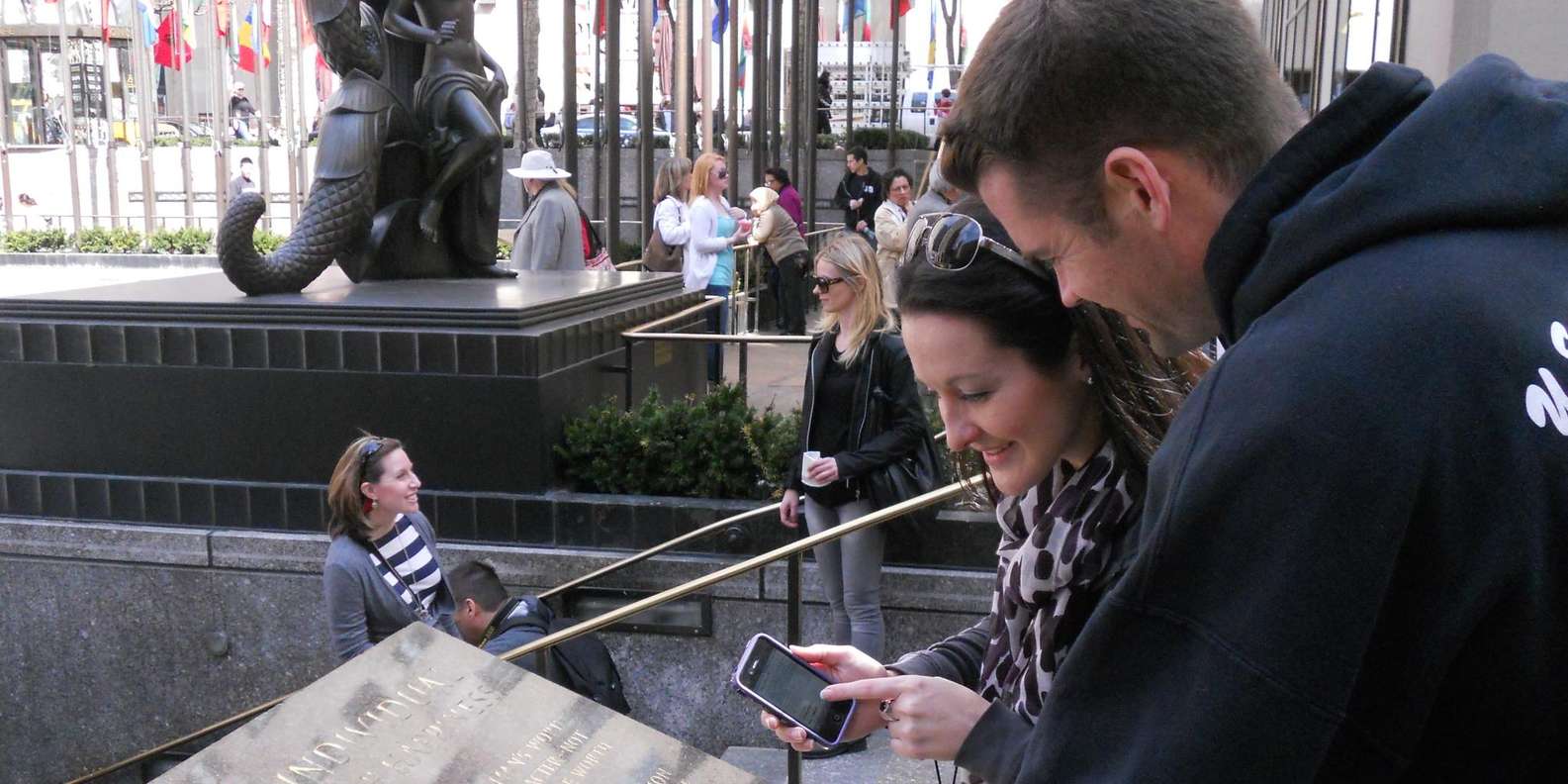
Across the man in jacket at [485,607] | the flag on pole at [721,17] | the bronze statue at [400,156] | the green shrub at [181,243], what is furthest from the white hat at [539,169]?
the green shrub at [181,243]

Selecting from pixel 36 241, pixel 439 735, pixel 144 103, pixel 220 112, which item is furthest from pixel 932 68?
pixel 439 735

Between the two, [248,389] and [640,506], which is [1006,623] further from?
[248,389]

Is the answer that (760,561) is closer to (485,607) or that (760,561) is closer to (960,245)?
(485,607)

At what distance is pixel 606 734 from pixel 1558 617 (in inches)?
74.2

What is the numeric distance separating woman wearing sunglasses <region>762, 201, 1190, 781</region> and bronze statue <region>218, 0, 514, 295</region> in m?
5.93

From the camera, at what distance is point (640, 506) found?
255 inches

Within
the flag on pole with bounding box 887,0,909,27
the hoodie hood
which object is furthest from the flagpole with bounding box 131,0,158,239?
the hoodie hood

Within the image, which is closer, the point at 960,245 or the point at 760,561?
the point at 960,245

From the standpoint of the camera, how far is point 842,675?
2.16m

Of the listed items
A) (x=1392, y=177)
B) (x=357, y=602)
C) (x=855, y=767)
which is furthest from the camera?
(x=855, y=767)

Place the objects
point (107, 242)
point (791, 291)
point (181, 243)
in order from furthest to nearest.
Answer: point (107, 242)
point (181, 243)
point (791, 291)

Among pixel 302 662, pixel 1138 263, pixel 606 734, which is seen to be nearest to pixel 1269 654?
pixel 1138 263

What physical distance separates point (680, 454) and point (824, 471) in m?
1.28

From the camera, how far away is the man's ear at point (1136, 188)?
1.21m
